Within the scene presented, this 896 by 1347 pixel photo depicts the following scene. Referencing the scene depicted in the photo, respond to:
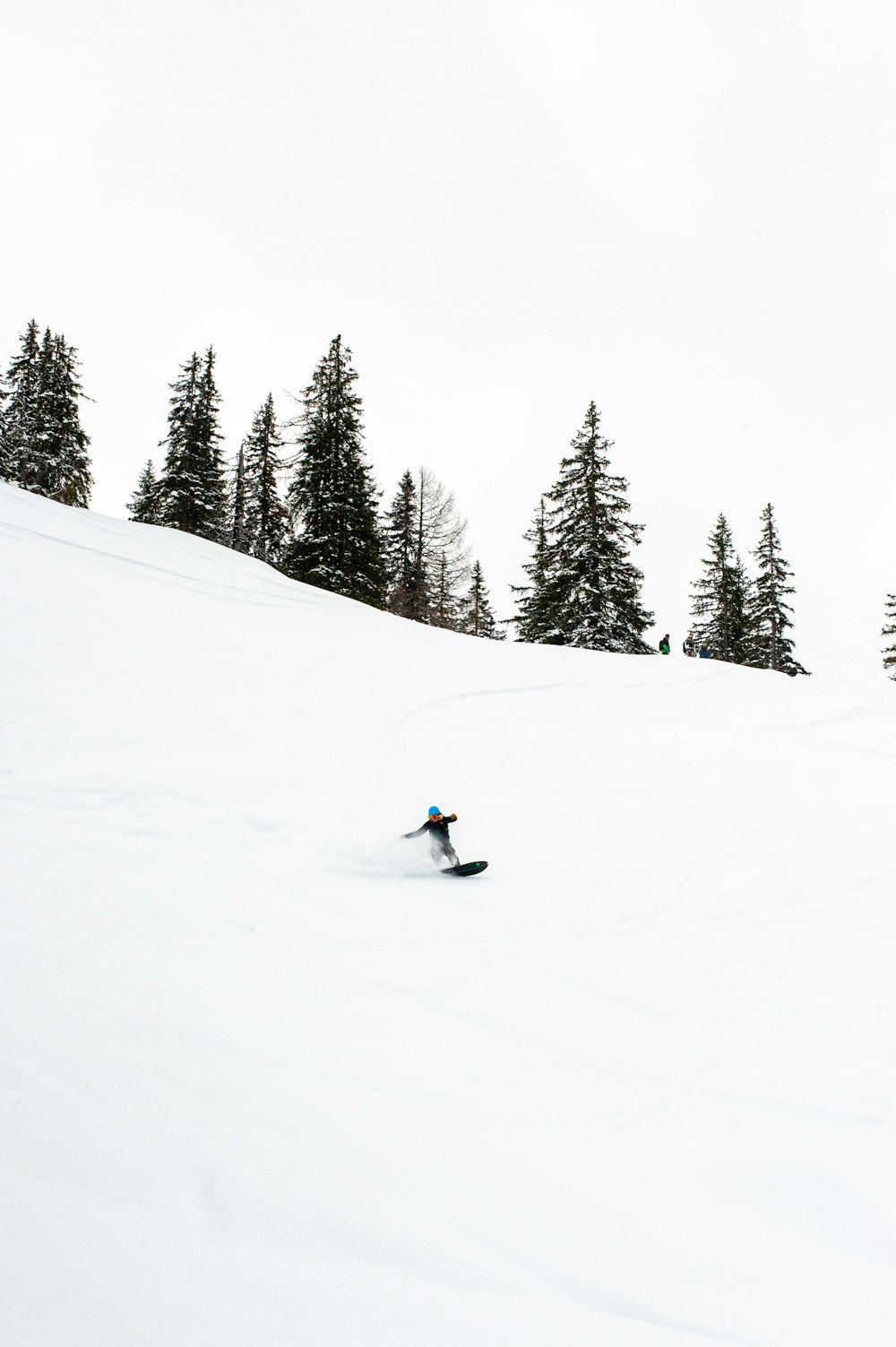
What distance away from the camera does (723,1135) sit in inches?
146

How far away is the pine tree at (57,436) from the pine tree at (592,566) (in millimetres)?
22660

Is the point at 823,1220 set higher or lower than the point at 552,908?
lower

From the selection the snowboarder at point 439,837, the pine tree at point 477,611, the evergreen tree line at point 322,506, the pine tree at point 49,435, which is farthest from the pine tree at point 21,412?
the snowboarder at point 439,837

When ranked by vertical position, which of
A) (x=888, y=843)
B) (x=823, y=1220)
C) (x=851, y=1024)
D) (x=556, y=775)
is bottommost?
(x=823, y=1220)

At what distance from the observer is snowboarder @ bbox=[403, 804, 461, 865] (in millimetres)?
7188

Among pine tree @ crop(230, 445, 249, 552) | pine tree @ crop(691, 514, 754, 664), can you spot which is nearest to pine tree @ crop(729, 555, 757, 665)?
pine tree @ crop(691, 514, 754, 664)

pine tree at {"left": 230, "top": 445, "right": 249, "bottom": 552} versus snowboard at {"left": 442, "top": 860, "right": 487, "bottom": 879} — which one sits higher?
pine tree at {"left": 230, "top": 445, "right": 249, "bottom": 552}

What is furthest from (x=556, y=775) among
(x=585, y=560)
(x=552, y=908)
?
(x=585, y=560)

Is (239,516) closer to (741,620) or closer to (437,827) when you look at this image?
(741,620)

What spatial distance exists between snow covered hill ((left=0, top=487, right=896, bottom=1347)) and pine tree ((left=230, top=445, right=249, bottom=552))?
29.0 metres

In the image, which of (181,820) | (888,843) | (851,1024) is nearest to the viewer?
(851,1024)

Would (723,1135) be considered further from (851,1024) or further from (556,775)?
(556,775)

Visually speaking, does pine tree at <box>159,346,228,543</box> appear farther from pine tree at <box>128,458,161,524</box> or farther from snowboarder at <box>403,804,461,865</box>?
snowboarder at <box>403,804,461,865</box>

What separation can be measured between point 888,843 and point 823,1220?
6426 millimetres
